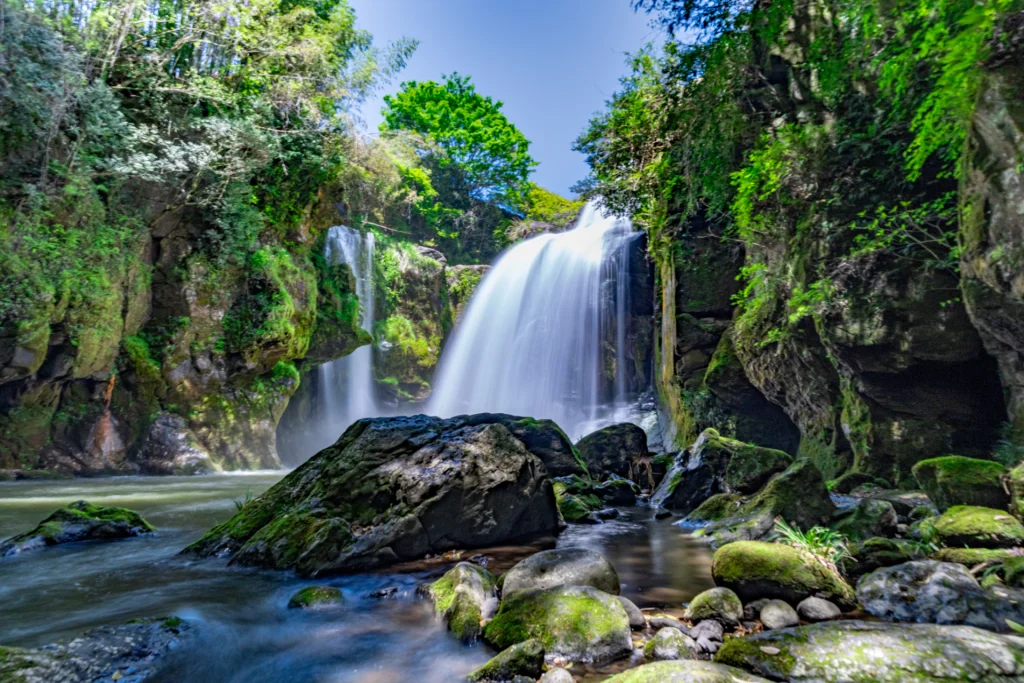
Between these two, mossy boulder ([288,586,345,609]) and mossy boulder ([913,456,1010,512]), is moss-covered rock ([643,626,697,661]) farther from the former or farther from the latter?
mossy boulder ([913,456,1010,512])

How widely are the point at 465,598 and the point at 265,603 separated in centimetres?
166

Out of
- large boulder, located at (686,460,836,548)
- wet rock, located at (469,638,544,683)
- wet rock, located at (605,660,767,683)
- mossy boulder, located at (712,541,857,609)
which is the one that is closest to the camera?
wet rock, located at (605,660,767,683)

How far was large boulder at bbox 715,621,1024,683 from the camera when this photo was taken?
99.7 inches

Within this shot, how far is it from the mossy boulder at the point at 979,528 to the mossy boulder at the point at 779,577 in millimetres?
1614

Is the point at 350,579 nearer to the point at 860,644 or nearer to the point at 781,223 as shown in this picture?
the point at 860,644

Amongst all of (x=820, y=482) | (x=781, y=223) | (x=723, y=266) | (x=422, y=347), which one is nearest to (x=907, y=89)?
(x=781, y=223)

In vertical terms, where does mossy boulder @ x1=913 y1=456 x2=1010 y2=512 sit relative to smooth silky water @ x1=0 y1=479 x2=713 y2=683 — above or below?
above

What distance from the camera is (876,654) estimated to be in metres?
2.69

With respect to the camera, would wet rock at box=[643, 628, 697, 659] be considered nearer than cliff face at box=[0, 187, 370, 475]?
Yes

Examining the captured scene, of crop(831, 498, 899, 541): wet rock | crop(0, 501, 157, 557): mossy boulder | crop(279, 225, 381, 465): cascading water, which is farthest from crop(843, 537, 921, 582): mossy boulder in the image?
crop(279, 225, 381, 465): cascading water

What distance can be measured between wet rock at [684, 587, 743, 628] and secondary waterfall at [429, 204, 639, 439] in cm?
1501

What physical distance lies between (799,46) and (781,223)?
Answer: 3414 millimetres

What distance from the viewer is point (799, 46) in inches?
387

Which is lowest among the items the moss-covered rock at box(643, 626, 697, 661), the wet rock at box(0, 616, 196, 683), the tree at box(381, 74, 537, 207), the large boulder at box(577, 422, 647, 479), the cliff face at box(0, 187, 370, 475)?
the large boulder at box(577, 422, 647, 479)
